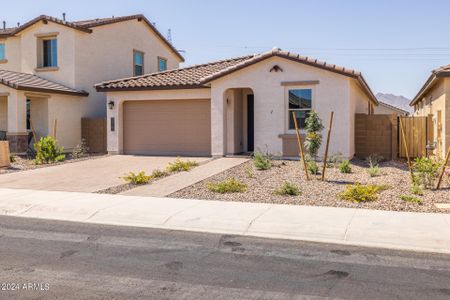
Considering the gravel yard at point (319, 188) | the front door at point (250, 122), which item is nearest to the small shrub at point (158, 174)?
the gravel yard at point (319, 188)

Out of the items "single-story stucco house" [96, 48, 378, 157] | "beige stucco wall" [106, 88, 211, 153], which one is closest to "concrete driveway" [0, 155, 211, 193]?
"beige stucco wall" [106, 88, 211, 153]

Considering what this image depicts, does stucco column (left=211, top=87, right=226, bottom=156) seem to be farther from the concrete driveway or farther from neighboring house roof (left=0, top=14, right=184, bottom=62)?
neighboring house roof (left=0, top=14, right=184, bottom=62)

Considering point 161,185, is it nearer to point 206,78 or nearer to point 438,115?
point 206,78

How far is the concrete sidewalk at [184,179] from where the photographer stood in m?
12.9

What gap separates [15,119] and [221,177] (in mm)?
12062

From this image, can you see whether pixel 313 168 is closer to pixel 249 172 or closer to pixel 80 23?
pixel 249 172

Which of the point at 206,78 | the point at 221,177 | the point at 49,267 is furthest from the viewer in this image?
the point at 206,78

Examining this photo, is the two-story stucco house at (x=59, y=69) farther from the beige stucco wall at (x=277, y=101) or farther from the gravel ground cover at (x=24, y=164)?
the beige stucco wall at (x=277, y=101)

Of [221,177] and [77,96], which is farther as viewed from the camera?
[77,96]

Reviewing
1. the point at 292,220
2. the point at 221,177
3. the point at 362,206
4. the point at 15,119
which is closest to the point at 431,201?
the point at 362,206

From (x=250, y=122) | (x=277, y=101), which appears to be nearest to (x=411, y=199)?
(x=277, y=101)

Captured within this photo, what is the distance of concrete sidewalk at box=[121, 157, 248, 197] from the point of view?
1295cm

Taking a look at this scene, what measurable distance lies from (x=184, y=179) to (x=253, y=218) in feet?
18.7

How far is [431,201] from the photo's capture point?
11.1 meters
